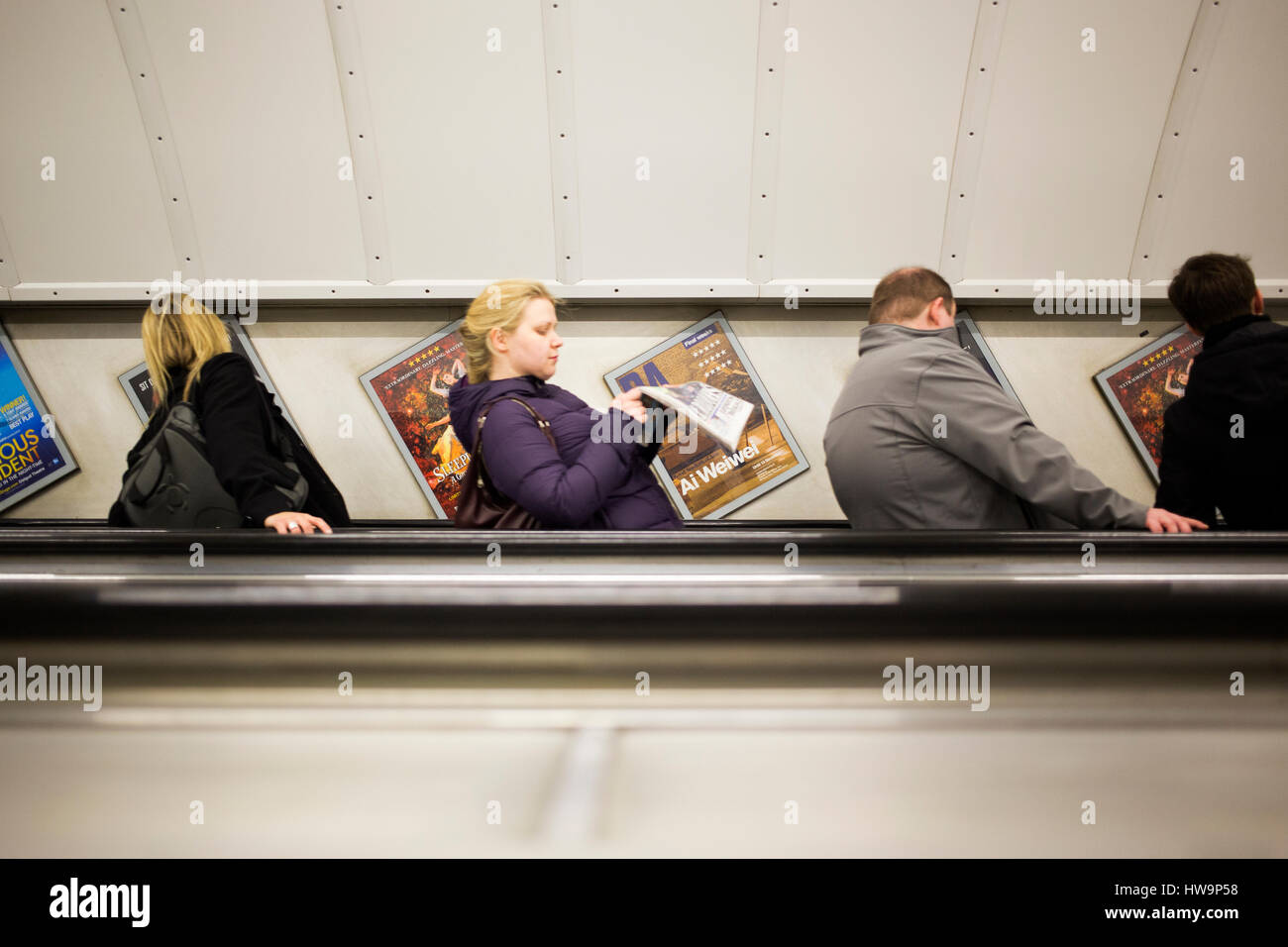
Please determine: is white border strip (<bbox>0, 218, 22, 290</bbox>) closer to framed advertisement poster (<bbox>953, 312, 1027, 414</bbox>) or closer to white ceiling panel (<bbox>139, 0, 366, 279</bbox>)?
white ceiling panel (<bbox>139, 0, 366, 279</bbox>)

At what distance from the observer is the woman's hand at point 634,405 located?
5.58ft

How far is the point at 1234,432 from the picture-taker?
6.22 ft

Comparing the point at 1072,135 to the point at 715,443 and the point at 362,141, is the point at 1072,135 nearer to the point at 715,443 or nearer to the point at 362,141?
the point at 715,443

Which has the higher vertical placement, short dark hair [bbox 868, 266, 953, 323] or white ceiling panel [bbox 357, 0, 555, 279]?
white ceiling panel [bbox 357, 0, 555, 279]

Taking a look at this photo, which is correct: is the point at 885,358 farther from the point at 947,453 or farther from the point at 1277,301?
the point at 1277,301

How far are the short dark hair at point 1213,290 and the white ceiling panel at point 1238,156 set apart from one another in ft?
4.76

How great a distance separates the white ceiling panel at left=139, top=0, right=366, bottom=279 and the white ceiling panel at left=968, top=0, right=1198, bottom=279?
2528mm

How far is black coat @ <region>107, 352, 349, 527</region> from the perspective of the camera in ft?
5.92

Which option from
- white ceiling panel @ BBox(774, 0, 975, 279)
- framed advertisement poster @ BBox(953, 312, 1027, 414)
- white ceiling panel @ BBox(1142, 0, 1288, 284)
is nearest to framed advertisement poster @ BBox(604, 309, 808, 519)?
white ceiling panel @ BBox(774, 0, 975, 279)

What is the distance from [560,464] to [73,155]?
2.91m

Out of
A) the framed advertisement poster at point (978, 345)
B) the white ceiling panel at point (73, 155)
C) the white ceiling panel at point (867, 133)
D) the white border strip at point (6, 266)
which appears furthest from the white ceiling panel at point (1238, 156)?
the white border strip at point (6, 266)

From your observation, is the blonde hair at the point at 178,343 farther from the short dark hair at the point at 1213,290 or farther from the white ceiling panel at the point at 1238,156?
the white ceiling panel at the point at 1238,156

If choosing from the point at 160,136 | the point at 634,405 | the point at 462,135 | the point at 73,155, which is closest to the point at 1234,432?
the point at 634,405
